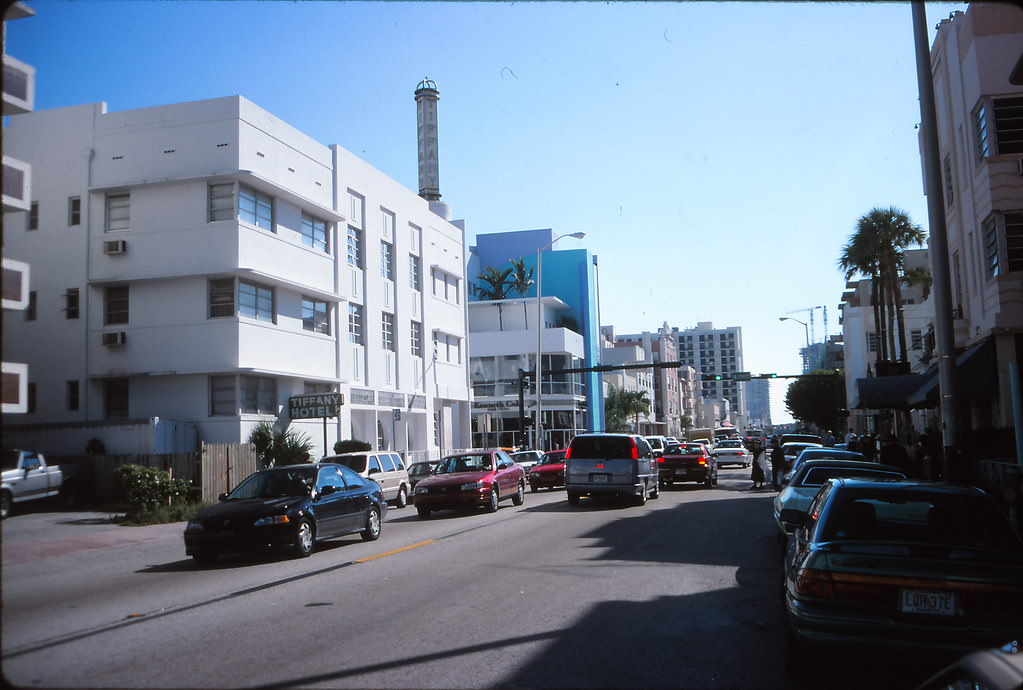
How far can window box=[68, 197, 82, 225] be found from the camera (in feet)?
13.3

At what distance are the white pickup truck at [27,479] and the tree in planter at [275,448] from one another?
23.0 metres

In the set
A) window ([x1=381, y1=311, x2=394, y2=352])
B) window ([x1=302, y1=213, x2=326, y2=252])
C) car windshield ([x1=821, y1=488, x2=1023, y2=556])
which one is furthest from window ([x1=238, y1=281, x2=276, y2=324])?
car windshield ([x1=821, y1=488, x2=1023, y2=556])

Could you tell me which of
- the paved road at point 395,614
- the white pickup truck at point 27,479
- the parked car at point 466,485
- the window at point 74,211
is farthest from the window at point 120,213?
the parked car at point 466,485

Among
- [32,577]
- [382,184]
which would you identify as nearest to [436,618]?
[32,577]

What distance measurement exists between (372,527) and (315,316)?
16364mm

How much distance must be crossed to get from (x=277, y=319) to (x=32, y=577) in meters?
26.3

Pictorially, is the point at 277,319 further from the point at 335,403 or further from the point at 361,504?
the point at 361,504

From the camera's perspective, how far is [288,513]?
13531 mm

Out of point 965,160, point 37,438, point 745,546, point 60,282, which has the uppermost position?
point 965,160

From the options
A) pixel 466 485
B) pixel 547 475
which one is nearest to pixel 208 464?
pixel 466 485

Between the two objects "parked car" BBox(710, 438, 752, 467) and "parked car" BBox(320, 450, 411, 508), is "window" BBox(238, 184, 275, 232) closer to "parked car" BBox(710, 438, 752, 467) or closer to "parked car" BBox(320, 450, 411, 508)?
"parked car" BBox(320, 450, 411, 508)

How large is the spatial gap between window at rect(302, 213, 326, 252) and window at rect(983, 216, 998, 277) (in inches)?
844

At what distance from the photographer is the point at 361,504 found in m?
16.3

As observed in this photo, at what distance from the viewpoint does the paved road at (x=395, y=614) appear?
13.6 feet
